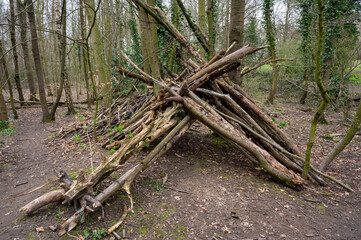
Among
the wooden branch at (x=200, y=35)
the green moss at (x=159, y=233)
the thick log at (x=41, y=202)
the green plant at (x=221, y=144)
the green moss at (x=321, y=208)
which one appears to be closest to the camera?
the green moss at (x=159, y=233)

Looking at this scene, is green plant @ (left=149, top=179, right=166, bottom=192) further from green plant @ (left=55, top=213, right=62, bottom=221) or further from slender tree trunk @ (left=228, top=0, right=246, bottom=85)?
slender tree trunk @ (left=228, top=0, right=246, bottom=85)

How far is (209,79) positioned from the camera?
4426 millimetres

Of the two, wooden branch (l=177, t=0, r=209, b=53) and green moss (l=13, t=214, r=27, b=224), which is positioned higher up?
wooden branch (l=177, t=0, r=209, b=53)

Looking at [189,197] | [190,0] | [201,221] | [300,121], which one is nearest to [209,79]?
[189,197]

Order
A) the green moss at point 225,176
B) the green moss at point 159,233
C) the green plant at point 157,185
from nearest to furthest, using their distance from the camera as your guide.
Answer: the green moss at point 159,233 → the green plant at point 157,185 → the green moss at point 225,176

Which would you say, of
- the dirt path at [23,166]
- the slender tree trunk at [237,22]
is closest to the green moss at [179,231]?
the dirt path at [23,166]

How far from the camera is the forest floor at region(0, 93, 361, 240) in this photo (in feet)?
8.39

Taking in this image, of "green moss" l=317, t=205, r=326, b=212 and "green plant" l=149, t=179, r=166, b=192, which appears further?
"green plant" l=149, t=179, r=166, b=192

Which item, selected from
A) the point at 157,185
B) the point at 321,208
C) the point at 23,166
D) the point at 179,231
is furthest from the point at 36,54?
the point at 321,208

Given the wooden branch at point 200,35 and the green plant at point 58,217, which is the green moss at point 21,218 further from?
the wooden branch at point 200,35

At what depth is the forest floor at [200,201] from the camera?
8.39 feet

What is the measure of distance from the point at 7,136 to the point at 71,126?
2.53 meters

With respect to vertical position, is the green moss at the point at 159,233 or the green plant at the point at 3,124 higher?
the green plant at the point at 3,124

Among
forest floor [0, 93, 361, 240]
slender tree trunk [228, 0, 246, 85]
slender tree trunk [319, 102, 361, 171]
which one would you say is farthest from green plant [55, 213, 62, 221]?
slender tree trunk [228, 0, 246, 85]
